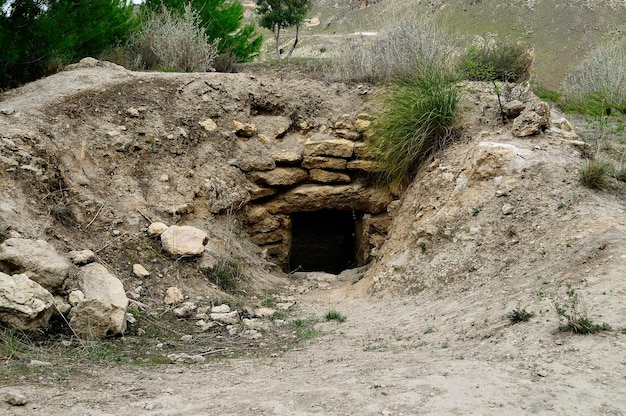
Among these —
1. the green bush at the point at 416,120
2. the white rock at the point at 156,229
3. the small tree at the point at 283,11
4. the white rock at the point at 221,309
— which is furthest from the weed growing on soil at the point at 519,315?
the small tree at the point at 283,11

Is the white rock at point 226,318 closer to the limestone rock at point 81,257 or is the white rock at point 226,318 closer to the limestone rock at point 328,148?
the limestone rock at point 81,257

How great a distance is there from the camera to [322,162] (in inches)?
307

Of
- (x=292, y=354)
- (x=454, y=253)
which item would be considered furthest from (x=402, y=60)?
(x=292, y=354)

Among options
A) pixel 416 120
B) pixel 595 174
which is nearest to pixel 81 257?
pixel 416 120

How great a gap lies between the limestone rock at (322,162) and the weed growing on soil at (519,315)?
459 cm

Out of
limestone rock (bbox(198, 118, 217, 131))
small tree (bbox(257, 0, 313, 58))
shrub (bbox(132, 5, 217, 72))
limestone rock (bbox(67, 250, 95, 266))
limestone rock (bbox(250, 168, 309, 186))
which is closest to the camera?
limestone rock (bbox(67, 250, 95, 266))

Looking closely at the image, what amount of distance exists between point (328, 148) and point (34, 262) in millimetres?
4576

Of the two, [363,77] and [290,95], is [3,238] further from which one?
[363,77]

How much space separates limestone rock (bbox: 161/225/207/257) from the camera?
5.61 m

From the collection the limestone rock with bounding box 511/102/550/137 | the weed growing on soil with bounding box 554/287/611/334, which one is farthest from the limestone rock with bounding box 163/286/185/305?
the limestone rock with bounding box 511/102/550/137

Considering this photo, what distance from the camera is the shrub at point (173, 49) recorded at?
9.06 m

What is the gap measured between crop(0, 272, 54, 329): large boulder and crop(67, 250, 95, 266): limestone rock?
0.92 metres

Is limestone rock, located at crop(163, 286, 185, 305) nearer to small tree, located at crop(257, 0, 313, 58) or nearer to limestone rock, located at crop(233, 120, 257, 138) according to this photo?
limestone rock, located at crop(233, 120, 257, 138)

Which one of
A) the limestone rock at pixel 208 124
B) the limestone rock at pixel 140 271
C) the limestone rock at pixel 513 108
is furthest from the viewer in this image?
the limestone rock at pixel 208 124
